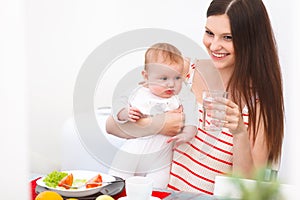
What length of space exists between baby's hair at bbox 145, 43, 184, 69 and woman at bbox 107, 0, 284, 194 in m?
0.13

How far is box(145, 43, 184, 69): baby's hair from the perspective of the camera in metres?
1.55

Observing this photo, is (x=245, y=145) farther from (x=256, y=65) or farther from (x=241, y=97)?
(x=256, y=65)

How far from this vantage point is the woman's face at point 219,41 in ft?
5.24

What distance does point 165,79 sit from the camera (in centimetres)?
155

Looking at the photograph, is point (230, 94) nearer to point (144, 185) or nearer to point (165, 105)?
point (165, 105)

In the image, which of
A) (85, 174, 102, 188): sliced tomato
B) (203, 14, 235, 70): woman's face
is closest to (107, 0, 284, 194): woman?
(203, 14, 235, 70): woman's face

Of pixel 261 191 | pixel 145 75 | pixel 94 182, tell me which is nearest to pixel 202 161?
pixel 145 75

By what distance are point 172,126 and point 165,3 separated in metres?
0.48

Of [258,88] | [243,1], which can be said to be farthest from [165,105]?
[243,1]

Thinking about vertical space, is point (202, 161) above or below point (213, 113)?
below

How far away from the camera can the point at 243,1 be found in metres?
1.54

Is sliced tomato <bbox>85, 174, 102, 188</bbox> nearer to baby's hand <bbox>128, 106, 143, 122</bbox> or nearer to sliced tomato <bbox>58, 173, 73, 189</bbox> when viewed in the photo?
sliced tomato <bbox>58, 173, 73, 189</bbox>

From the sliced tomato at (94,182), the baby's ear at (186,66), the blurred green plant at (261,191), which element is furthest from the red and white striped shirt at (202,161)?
the blurred green plant at (261,191)

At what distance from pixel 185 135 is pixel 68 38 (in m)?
0.63
